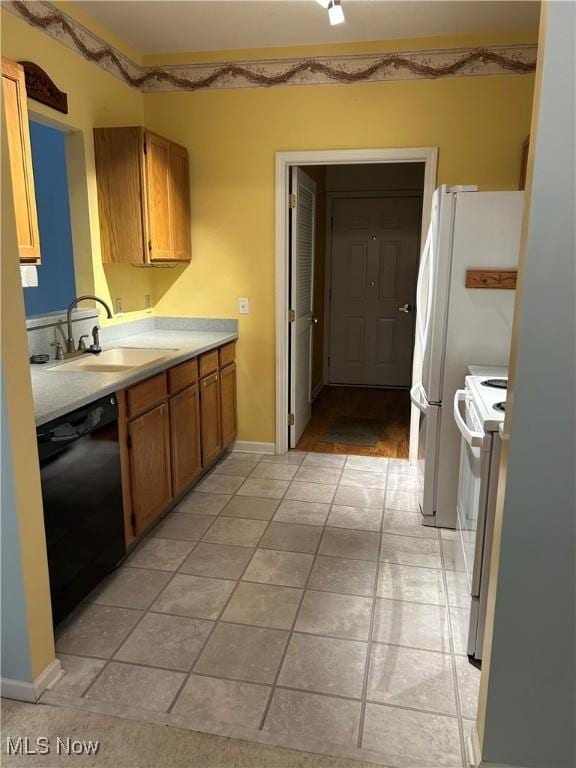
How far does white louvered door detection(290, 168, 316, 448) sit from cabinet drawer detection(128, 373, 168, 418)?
1.42 meters

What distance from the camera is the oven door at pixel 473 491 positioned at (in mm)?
1951

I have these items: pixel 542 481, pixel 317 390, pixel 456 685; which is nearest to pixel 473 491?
pixel 456 685

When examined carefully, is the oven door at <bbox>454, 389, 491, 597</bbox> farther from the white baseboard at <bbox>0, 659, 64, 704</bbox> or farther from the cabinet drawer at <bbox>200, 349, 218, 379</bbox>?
the cabinet drawer at <bbox>200, 349, 218, 379</bbox>

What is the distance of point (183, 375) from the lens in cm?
320

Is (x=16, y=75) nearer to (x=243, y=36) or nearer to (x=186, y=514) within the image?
(x=243, y=36)

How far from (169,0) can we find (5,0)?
2.62 feet

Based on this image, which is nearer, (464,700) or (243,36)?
(464,700)

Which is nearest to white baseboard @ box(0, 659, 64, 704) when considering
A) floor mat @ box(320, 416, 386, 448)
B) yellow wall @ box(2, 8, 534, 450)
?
yellow wall @ box(2, 8, 534, 450)

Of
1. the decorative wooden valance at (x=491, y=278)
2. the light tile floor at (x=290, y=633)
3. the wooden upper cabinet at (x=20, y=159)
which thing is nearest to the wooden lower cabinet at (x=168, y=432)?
the light tile floor at (x=290, y=633)

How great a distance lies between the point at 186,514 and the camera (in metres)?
3.21

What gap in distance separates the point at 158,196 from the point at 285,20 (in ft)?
4.00

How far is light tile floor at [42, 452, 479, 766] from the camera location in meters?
1.79

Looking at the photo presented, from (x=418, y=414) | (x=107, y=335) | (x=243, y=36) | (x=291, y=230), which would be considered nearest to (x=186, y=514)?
(x=107, y=335)

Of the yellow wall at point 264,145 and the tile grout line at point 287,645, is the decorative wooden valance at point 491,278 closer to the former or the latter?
the yellow wall at point 264,145
